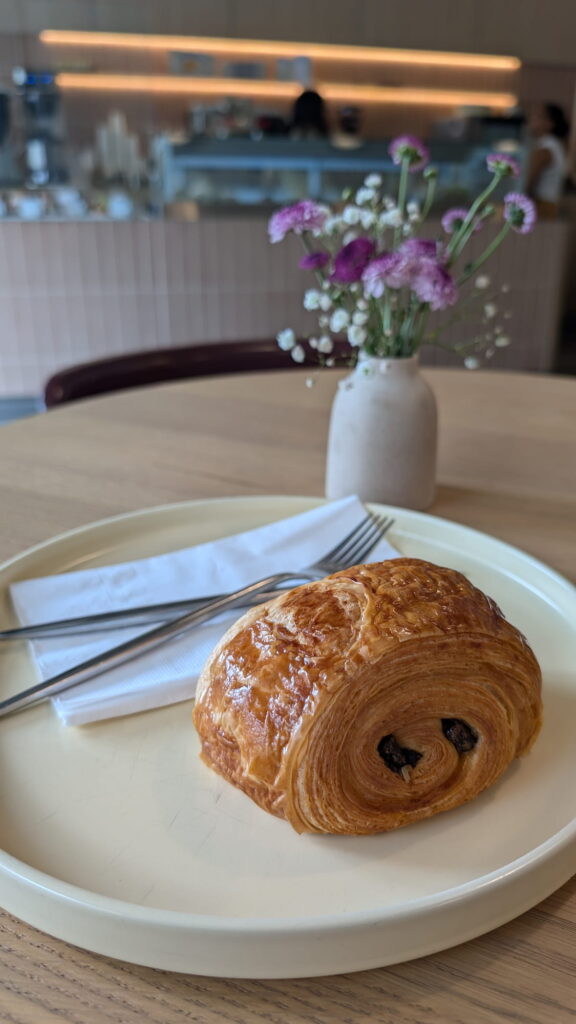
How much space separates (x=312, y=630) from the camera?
42 centimetres

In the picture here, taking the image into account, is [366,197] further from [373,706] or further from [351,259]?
[373,706]

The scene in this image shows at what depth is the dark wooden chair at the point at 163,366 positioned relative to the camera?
129 centimetres

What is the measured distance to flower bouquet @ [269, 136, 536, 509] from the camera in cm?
66

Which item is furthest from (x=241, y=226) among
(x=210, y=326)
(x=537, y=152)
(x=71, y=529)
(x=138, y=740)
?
(x=138, y=740)

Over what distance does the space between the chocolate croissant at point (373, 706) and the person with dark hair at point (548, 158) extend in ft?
12.8

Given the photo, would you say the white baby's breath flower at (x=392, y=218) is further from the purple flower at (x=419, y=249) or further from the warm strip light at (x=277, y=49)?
the warm strip light at (x=277, y=49)

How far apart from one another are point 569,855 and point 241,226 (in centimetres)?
327

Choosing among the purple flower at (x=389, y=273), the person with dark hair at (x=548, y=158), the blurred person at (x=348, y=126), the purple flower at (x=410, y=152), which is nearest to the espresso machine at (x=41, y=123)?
the blurred person at (x=348, y=126)

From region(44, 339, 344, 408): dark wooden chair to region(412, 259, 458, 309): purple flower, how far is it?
0.67 meters

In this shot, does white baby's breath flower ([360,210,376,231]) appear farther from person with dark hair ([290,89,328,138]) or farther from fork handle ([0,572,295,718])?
person with dark hair ([290,89,328,138])

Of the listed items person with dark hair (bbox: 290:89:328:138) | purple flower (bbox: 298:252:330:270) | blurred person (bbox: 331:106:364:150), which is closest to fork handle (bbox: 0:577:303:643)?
purple flower (bbox: 298:252:330:270)

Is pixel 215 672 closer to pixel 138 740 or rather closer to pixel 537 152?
pixel 138 740

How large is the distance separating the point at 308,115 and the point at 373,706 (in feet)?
15.8

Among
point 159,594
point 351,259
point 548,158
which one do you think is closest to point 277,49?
point 548,158
